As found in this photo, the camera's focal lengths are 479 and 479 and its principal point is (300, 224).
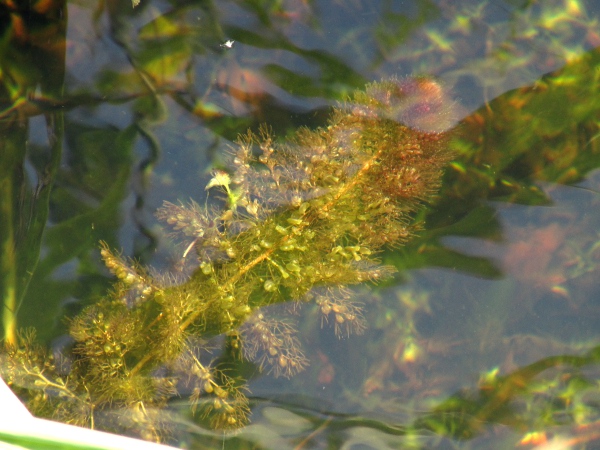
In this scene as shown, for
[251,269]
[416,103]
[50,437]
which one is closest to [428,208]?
[416,103]

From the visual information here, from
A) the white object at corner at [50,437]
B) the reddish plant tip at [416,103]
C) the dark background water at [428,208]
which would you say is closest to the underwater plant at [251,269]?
the reddish plant tip at [416,103]

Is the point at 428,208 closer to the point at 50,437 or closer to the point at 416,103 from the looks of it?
the point at 416,103

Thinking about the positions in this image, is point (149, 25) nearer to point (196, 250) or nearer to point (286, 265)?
point (196, 250)

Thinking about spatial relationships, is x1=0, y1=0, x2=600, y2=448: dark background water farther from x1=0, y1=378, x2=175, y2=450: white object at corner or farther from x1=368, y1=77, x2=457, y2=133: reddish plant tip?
x1=0, y1=378, x2=175, y2=450: white object at corner

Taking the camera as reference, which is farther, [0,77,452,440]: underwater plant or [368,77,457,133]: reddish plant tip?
[368,77,457,133]: reddish plant tip

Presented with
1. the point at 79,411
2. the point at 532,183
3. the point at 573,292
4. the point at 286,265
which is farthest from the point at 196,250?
the point at 573,292

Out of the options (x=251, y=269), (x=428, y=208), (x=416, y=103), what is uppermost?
(x=416, y=103)

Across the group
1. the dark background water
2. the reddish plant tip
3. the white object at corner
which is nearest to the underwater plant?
the reddish plant tip
